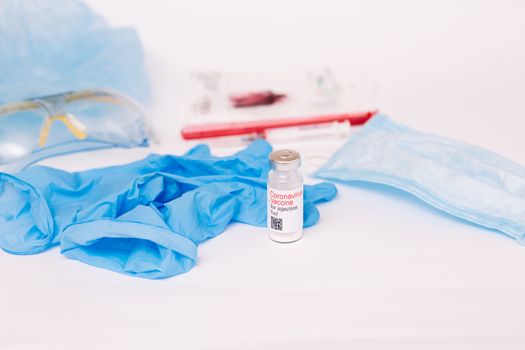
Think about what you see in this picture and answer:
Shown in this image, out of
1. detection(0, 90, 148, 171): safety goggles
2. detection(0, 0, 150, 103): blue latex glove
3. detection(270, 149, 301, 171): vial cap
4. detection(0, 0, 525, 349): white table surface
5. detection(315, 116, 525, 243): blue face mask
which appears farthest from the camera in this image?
detection(0, 0, 150, 103): blue latex glove

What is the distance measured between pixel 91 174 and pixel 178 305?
1.63ft

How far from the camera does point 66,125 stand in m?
1.69

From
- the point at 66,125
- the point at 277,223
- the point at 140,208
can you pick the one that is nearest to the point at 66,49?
the point at 66,125

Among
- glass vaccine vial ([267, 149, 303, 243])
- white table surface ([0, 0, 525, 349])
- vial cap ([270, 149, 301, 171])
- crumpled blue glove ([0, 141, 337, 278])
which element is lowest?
white table surface ([0, 0, 525, 349])

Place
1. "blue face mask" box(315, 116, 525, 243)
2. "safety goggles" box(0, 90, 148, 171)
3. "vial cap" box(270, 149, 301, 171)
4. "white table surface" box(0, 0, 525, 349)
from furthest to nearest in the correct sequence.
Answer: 1. "safety goggles" box(0, 90, 148, 171)
2. "blue face mask" box(315, 116, 525, 243)
3. "vial cap" box(270, 149, 301, 171)
4. "white table surface" box(0, 0, 525, 349)

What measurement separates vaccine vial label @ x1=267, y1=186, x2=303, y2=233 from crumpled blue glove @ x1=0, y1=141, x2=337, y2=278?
87 millimetres

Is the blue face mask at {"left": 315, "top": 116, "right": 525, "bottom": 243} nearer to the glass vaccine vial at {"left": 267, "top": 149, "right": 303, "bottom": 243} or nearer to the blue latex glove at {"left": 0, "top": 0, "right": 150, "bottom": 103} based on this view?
the glass vaccine vial at {"left": 267, "top": 149, "right": 303, "bottom": 243}

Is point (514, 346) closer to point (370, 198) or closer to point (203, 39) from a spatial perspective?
point (370, 198)

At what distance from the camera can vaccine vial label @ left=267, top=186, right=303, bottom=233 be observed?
1.18 metres

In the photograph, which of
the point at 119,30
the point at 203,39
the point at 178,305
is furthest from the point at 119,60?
the point at 178,305

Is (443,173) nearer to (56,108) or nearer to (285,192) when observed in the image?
(285,192)

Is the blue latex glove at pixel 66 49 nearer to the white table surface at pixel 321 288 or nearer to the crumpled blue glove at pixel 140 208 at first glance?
the white table surface at pixel 321 288

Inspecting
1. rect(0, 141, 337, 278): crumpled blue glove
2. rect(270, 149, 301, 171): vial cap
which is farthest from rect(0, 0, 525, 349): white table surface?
rect(270, 149, 301, 171): vial cap

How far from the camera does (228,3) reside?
2125 millimetres
